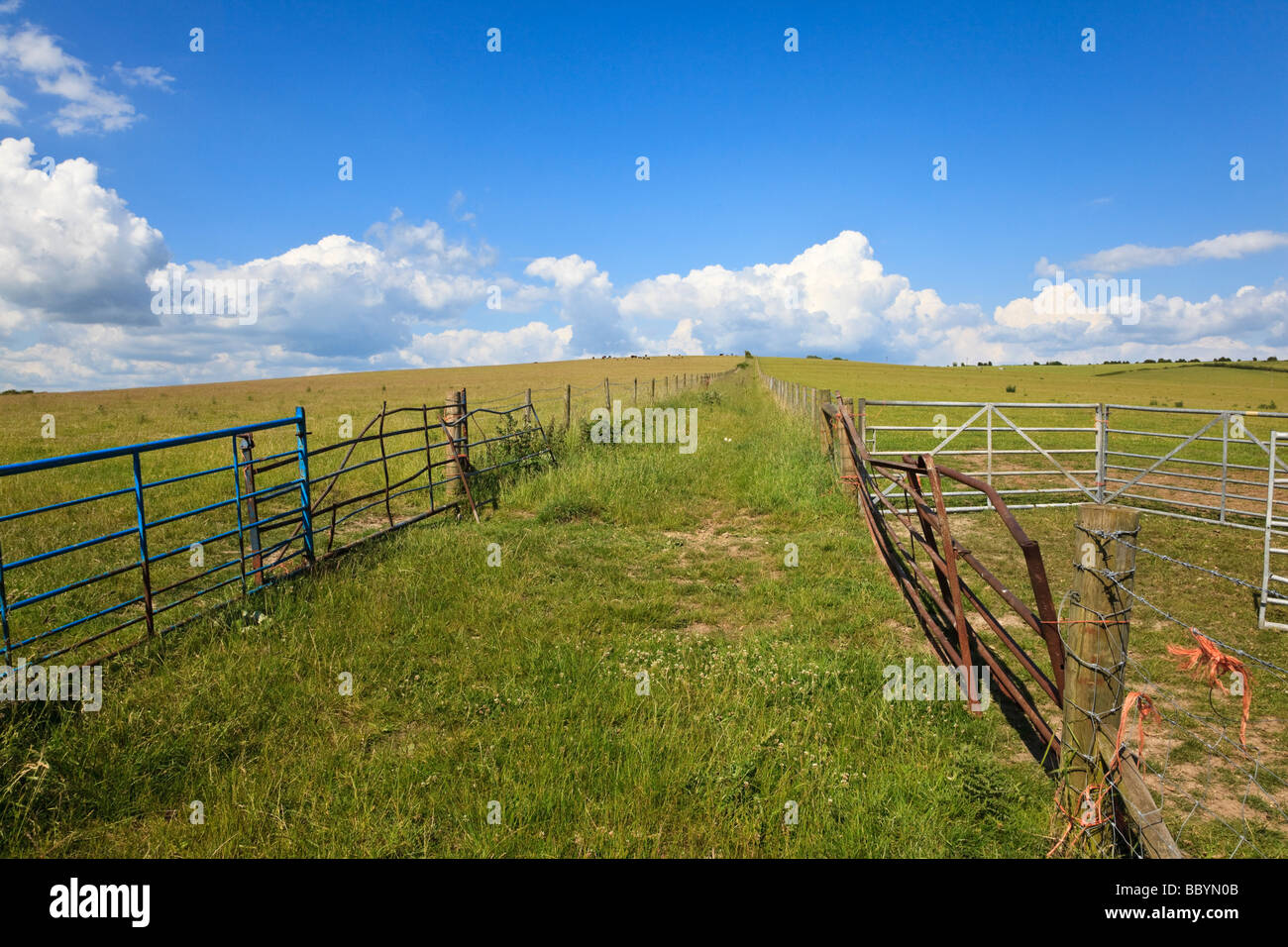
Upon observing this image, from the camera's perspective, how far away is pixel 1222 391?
49.7m

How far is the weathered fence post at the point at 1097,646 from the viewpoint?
273 cm

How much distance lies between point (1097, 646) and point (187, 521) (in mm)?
11332

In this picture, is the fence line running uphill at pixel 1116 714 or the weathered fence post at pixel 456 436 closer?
the fence line running uphill at pixel 1116 714

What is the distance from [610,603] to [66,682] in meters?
3.89

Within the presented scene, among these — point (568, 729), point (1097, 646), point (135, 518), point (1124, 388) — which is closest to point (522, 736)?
point (568, 729)

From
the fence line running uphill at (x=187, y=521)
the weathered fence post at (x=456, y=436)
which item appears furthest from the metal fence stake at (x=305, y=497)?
the weathered fence post at (x=456, y=436)

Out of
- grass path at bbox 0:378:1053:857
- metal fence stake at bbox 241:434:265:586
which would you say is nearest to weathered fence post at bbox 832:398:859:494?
grass path at bbox 0:378:1053:857

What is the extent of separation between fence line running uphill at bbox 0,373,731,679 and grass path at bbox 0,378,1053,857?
715 millimetres

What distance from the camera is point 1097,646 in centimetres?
275

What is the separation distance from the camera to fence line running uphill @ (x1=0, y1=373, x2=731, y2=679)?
4977 millimetres

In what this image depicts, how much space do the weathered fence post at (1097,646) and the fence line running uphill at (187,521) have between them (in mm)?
5368

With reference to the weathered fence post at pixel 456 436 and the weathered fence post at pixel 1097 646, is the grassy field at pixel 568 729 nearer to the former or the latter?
the weathered fence post at pixel 1097 646

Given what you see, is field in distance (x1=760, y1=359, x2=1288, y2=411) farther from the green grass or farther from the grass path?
the grass path
